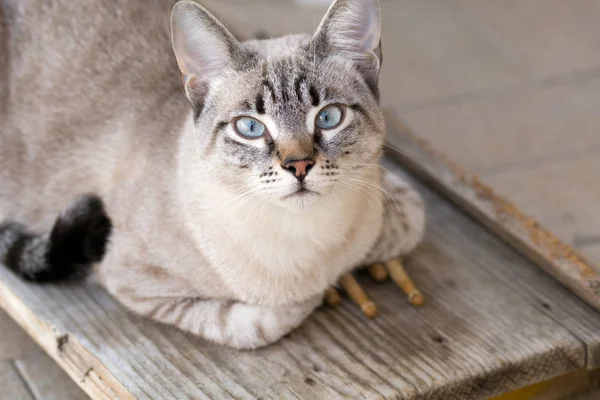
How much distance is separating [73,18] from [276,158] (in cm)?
95

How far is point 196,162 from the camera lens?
2.18 m

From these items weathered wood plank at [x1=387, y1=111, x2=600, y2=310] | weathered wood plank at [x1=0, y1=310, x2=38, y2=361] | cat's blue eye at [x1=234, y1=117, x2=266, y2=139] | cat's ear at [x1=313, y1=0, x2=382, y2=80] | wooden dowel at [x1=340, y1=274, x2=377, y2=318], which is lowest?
weathered wood plank at [x1=0, y1=310, x2=38, y2=361]

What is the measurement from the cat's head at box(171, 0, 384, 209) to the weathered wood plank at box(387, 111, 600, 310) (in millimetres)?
343

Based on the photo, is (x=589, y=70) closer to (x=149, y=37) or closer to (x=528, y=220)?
(x=528, y=220)

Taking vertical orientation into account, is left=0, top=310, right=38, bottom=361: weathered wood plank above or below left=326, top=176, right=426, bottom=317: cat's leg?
below

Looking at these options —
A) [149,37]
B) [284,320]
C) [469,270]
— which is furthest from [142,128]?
[469,270]

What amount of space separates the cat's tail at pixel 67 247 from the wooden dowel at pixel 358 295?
25.3 inches

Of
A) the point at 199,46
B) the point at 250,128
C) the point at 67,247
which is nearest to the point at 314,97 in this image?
the point at 250,128

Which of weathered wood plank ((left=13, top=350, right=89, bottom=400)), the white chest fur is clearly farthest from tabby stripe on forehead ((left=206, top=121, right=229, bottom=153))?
weathered wood plank ((left=13, top=350, right=89, bottom=400))

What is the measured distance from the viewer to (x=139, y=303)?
90.2 inches

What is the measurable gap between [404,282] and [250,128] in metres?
0.68

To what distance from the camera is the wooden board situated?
212 cm

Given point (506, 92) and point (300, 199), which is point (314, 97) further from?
point (506, 92)

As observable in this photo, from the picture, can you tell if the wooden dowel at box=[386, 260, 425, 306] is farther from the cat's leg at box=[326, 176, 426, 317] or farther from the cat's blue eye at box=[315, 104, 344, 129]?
the cat's blue eye at box=[315, 104, 344, 129]
